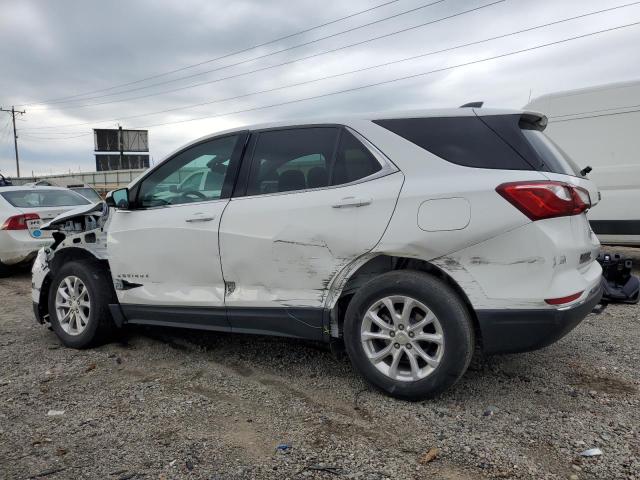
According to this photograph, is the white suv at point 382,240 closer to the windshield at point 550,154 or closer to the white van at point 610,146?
the windshield at point 550,154

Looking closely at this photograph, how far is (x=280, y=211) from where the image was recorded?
3.29 m

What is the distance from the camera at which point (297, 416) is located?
2.93 m

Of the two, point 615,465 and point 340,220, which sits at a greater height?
point 340,220

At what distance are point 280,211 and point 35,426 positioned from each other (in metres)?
1.89

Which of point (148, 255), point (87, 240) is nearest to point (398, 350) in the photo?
point (148, 255)

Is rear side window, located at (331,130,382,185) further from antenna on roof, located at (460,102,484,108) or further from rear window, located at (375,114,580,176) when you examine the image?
antenna on roof, located at (460,102,484,108)

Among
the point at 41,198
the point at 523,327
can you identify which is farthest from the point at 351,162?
the point at 41,198

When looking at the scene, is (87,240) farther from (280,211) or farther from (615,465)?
(615,465)

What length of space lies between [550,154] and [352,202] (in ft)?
4.00

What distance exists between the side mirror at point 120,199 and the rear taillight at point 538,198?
9.32 feet

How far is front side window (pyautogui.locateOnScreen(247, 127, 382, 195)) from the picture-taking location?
3.20m

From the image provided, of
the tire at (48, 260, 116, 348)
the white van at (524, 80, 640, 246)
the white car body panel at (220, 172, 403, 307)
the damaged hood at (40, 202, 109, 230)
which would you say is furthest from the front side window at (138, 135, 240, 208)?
the white van at (524, 80, 640, 246)

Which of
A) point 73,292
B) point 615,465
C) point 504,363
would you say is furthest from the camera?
point 73,292

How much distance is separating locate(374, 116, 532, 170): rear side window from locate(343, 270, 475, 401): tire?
2.39 feet
